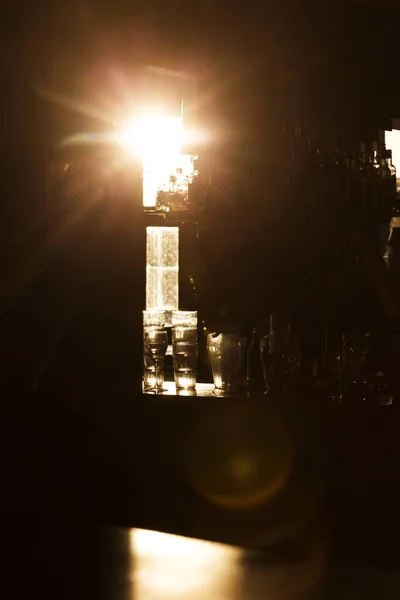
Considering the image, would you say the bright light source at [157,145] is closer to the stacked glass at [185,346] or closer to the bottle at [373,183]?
the stacked glass at [185,346]

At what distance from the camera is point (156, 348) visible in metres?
3.18

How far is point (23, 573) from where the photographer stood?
7.66 feet

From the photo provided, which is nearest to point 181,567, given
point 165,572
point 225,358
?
point 165,572

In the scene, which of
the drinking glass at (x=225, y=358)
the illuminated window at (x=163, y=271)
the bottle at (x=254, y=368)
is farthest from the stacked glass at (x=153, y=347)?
the illuminated window at (x=163, y=271)

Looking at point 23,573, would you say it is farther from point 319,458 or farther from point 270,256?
point 270,256

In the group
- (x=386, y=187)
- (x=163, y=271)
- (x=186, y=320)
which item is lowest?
(x=186, y=320)

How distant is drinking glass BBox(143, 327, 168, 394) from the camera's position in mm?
3160

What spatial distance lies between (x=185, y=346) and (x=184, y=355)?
0.04m

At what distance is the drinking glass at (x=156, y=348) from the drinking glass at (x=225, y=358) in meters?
0.18

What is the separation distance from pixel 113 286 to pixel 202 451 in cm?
67

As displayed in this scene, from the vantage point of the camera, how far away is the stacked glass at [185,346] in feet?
10.3

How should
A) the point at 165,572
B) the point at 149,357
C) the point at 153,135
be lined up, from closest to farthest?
the point at 165,572, the point at 149,357, the point at 153,135

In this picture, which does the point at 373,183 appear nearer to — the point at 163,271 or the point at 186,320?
the point at 186,320

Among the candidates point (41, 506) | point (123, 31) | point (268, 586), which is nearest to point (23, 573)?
point (268, 586)
